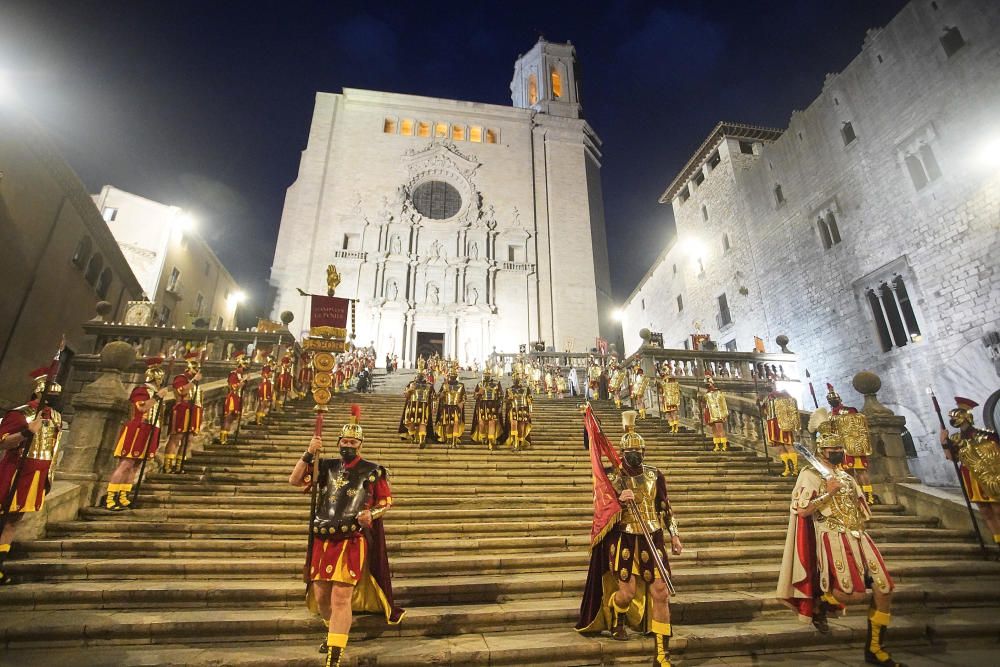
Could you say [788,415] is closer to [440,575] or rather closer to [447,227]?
[440,575]

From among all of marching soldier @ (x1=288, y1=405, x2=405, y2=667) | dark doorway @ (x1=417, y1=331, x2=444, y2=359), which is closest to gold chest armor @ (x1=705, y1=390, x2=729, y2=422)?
marching soldier @ (x1=288, y1=405, x2=405, y2=667)

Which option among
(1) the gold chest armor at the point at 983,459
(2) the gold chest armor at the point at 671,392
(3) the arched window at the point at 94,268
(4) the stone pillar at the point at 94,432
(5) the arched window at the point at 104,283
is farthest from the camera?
(5) the arched window at the point at 104,283

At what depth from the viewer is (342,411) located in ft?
38.7

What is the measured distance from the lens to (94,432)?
6.76 metres

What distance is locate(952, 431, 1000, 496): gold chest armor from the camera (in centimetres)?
634

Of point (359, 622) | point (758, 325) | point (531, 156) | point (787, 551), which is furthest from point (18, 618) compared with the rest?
point (531, 156)

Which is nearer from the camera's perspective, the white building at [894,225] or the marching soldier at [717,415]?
the marching soldier at [717,415]

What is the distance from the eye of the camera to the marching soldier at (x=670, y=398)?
11.7 m

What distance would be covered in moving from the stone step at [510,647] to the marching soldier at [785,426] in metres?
4.32

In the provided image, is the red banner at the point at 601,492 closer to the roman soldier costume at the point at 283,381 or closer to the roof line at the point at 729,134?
the roman soldier costume at the point at 283,381

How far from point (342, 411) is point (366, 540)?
8.39 m

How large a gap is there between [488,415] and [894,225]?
14.8 metres

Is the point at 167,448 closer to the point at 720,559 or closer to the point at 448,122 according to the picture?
the point at 720,559

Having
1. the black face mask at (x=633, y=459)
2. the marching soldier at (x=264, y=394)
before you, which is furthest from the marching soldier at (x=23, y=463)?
the black face mask at (x=633, y=459)
